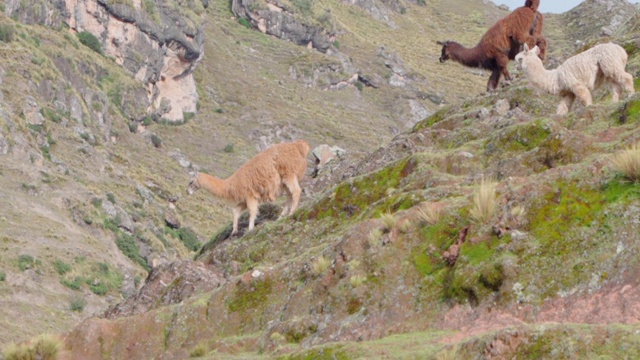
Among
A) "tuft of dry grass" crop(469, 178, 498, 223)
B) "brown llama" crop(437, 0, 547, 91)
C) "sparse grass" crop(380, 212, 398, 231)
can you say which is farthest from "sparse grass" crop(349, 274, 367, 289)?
"brown llama" crop(437, 0, 547, 91)

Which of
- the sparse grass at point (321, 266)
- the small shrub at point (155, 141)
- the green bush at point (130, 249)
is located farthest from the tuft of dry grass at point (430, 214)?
the small shrub at point (155, 141)

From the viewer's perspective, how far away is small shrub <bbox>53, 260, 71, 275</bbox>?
55.7 m

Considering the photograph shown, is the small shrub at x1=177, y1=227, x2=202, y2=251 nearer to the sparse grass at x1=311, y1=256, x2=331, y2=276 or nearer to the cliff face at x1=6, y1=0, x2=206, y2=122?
the cliff face at x1=6, y1=0, x2=206, y2=122

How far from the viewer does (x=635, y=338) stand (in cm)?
622

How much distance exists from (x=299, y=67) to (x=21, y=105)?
61.6 meters

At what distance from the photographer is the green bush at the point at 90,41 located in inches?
3984

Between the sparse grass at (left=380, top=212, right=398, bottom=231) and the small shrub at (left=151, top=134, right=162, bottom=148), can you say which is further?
the small shrub at (left=151, top=134, right=162, bottom=148)

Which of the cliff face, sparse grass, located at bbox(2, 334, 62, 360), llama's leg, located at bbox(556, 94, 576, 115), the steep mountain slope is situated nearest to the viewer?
sparse grass, located at bbox(2, 334, 62, 360)

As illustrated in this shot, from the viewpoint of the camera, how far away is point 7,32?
86.8m

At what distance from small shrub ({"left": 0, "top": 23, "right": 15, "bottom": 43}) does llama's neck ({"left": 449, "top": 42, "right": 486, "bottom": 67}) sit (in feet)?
234

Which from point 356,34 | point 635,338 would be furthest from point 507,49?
point 356,34

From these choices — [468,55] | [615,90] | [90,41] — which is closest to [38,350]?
[615,90]

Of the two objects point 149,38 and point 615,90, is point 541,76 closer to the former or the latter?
point 615,90

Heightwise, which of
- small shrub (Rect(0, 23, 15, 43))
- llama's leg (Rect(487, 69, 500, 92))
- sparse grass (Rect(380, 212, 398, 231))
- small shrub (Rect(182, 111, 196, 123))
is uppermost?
llama's leg (Rect(487, 69, 500, 92))
